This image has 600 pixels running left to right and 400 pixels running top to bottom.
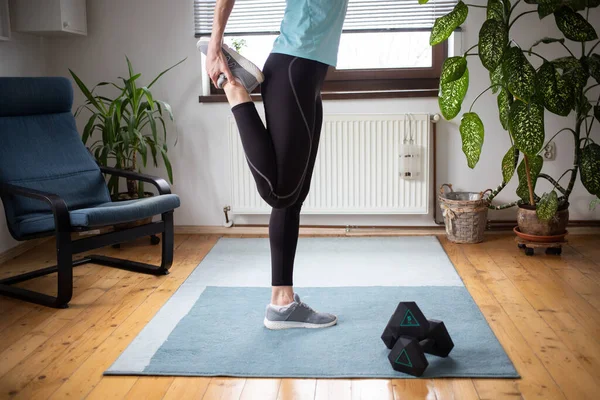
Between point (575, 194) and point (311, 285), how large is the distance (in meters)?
1.82

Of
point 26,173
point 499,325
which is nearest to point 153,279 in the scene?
point 26,173

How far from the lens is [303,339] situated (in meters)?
2.32

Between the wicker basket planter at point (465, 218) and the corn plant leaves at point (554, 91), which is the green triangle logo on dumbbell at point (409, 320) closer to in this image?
the corn plant leaves at point (554, 91)

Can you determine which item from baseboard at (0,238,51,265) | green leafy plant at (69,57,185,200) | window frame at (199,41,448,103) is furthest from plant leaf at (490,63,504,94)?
baseboard at (0,238,51,265)

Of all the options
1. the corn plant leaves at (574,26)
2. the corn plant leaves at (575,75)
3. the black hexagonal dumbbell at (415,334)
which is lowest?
the black hexagonal dumbbell at (415,334)

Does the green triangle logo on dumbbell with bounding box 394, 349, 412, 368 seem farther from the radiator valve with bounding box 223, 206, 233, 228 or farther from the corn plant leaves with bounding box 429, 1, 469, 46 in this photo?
the radiator valve with bounding box 223, 206, 233, 228

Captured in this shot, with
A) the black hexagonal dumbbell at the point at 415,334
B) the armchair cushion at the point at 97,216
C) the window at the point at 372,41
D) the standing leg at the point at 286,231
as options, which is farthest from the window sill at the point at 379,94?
the black hexagonal dumbbell at the point at 415,334

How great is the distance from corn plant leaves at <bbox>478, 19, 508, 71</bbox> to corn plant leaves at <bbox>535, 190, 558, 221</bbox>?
27.0 inches

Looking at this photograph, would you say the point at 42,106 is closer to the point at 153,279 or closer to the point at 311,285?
the point at 153,279

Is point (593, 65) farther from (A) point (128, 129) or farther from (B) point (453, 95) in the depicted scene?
(A) point (128, 129)

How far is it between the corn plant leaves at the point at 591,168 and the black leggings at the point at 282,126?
1662 mm

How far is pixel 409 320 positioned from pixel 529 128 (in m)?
1.40

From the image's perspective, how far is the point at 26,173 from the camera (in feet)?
10.1

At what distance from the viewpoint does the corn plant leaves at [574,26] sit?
10.5 feet
